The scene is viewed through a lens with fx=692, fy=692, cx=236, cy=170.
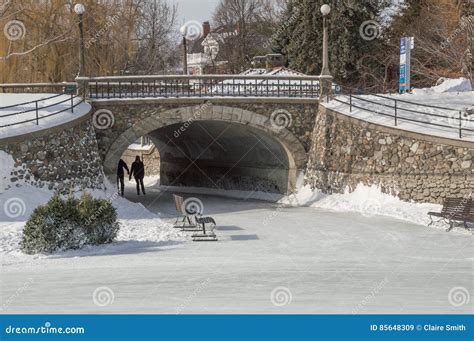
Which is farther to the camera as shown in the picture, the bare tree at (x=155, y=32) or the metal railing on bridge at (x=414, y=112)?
the bare tree at (x=155, y=32)

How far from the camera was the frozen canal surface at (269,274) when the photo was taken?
10141 millimetres

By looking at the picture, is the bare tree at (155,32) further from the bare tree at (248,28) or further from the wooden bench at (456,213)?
the wooden bench at (456,213)

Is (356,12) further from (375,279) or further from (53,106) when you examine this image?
(375,279)

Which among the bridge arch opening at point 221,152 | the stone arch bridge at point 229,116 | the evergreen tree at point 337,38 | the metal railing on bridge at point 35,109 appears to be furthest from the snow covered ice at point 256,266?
the evergreen tree at point 337,38

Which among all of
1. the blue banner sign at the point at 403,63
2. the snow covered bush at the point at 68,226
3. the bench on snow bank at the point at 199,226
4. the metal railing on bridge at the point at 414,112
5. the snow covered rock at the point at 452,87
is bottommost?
the bench on snow bank at the point at 199,226


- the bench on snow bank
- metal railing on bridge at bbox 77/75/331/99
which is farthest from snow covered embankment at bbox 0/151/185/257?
metal railing on bridge at bbox 77/75/331/99

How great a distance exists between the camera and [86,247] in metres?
14.9

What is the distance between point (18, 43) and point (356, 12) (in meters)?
19.0

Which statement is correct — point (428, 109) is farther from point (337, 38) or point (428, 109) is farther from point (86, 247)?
point (337, 38)

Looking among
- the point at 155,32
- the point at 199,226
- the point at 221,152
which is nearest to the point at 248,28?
the point at 155,32

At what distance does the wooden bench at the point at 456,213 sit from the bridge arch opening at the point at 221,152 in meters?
8.37

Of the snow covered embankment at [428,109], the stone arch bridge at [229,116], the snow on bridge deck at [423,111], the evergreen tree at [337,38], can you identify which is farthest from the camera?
the evergreen tree at [337,38]

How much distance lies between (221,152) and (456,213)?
15.1 meters

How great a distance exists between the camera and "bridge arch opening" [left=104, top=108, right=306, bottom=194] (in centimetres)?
2411
